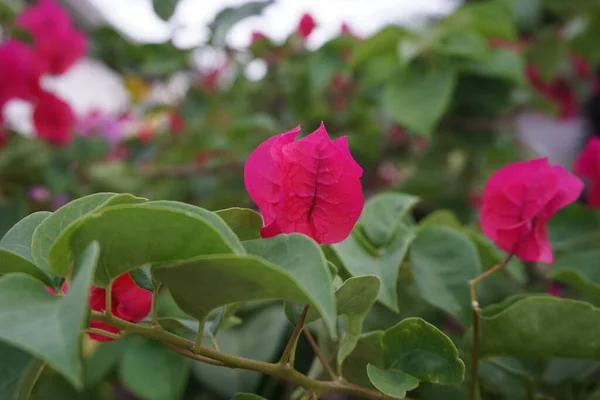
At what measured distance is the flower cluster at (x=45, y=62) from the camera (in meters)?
0.76

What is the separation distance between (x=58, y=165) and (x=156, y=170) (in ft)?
0.64

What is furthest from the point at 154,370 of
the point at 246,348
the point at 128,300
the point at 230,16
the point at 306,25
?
the point at 306,25

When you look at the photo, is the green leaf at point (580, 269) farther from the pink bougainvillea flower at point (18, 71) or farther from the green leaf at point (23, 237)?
the pink bougainvillea flower at point (18, 71)

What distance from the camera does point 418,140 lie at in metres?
1.02

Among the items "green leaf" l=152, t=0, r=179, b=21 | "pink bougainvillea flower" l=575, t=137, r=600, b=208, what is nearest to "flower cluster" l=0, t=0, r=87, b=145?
"green leaf" l=152, t=0, r=179, b=21

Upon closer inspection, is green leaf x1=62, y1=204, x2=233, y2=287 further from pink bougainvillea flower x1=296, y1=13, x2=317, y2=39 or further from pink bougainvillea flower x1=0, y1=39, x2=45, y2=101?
pink bougainvillea flower x1=296, y1=13, x2=317, y2=39

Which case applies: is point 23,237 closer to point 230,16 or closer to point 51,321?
point 51,321

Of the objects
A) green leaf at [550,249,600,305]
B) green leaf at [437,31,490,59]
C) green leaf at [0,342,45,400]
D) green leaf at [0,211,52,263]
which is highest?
green leaf at [0,211,52,263]

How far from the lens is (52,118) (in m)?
0.82

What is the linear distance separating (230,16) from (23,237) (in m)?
0.56

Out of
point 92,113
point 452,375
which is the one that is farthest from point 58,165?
point 452,375

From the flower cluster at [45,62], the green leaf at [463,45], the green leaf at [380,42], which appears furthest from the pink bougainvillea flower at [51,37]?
the green leaf at [463,45]

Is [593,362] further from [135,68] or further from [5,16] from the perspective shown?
[135,68]

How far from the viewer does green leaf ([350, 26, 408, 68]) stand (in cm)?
69
